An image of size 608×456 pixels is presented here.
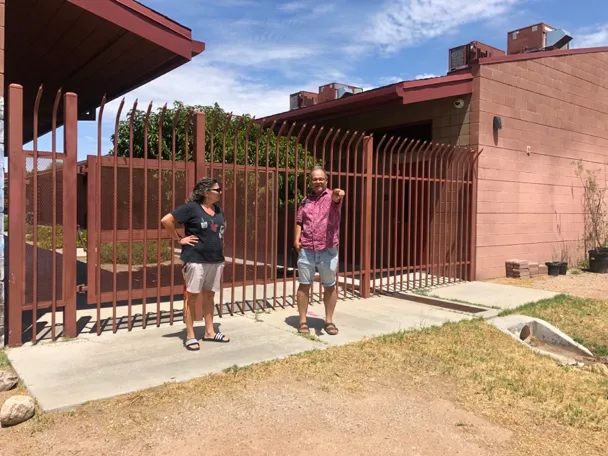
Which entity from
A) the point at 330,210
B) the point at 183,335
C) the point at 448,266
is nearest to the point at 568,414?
the point at 330,210

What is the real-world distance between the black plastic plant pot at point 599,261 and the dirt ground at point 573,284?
0.45m

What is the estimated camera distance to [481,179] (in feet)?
30.1

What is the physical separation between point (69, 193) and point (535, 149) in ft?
29.1

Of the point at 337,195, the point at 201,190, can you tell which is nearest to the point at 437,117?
the point at 337,195

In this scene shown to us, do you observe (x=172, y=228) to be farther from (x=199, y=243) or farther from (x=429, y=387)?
(x=429, y=387)

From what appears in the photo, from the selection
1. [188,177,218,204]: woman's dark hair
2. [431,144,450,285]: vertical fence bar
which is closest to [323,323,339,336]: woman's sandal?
[188,177,218,204]: woman's dark hair

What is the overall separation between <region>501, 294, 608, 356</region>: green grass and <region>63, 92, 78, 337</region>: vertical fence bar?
5054mm

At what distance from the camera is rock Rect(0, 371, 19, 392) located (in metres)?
3.71

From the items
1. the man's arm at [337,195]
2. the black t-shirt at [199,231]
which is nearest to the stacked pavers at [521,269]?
the man's arm at [337,195]

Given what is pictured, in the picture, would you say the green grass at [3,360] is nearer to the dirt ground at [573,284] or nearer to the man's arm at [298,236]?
the man's arm at [298,236]

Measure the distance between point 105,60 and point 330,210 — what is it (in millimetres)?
4202

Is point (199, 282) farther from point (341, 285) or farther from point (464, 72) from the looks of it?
point (464, 72)

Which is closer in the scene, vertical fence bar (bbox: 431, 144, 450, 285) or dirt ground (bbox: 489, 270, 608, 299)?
dirt ground (bbox: 489, 270, 608, 299)

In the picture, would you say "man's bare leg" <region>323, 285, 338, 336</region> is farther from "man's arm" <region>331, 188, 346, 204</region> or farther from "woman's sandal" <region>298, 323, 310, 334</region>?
"man's arm" <region>331, 188, 346, 204</region>
